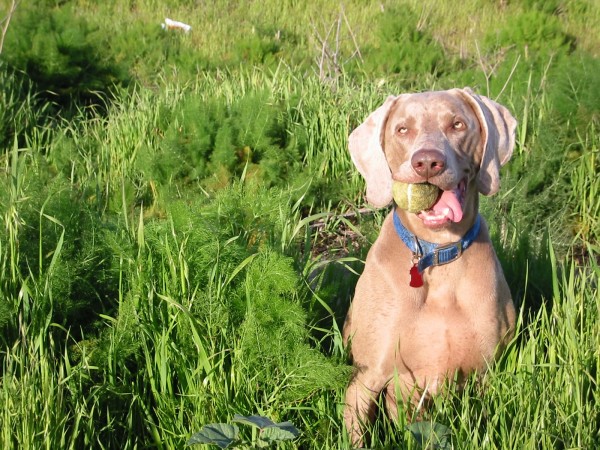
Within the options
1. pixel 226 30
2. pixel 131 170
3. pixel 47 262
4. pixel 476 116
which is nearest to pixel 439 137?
pixel 476 116

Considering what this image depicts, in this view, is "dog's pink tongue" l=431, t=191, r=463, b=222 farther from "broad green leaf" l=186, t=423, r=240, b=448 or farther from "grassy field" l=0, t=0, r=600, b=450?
"broad green leaf" l=186, t=423, r=240, b=448

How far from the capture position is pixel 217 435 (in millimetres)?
2039

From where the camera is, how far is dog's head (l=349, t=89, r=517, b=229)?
8.47 feet

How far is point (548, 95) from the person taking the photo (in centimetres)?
496

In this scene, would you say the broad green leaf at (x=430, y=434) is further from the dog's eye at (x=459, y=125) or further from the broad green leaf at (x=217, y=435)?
the dog's eye at (x=459, y=125)

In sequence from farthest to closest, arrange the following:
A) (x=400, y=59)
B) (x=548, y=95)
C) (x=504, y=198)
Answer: (x=400, y=59), (x=548, y=95), (x=504, y=198)

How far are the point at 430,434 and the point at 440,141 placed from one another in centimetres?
92

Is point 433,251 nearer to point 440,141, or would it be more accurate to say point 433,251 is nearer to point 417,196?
point 417,196

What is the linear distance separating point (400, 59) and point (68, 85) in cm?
277

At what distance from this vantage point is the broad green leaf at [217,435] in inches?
77.4

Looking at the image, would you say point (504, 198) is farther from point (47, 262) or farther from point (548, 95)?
point (47, 262)

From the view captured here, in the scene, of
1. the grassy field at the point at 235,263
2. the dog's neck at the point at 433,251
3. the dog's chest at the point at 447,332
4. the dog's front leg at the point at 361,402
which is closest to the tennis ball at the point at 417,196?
the dog's neck at the point at 433,251

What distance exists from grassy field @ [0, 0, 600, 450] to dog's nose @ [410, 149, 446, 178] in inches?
21.9

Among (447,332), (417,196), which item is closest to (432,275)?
(447,332)
